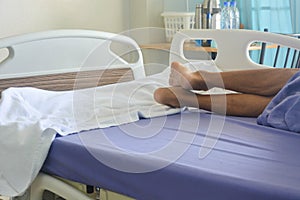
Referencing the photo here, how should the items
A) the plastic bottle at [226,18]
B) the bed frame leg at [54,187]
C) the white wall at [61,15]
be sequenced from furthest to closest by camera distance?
A: the plastic bottle at [226,18]
the white wall at [61,15]
the bed frame leg at [54,187]

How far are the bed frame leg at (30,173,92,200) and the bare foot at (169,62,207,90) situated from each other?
1.69 ft

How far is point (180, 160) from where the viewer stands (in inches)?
33.5

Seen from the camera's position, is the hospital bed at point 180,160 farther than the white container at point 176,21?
No

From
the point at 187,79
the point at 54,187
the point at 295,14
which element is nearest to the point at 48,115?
the point at 54,187

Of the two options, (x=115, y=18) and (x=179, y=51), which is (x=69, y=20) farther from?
(x=179, y=51)

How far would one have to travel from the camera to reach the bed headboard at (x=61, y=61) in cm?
151

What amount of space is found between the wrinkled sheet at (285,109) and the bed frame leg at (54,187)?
0.56 m

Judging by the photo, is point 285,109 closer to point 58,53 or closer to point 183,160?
point 183,160

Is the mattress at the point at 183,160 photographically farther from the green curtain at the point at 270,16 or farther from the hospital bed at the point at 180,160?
the green curtain at the point at 270,16

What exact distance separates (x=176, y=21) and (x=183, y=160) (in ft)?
6.23

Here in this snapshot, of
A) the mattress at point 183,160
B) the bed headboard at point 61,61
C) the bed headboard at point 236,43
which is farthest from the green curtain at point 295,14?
the mattress at point 183,160

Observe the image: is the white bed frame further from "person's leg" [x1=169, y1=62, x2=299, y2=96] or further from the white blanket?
"person's leg" [x1=169, y1=62, x2=299, y2=96]

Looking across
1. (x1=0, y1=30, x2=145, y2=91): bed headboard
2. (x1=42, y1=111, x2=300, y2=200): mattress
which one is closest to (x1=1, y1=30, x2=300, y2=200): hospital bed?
(x1=42, y1=111, x2=300, y2=200): mattress

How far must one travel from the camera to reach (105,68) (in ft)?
5.99
